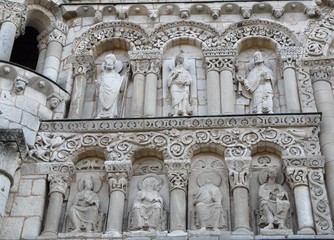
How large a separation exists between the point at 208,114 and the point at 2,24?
14.0 ft

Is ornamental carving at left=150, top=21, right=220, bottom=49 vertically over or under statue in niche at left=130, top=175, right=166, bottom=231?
over

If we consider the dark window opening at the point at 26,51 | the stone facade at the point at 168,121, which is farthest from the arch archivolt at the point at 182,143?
the dark window opening at the point at 26,51

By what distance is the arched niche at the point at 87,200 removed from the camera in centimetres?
941

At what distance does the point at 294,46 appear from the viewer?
38.5 feet

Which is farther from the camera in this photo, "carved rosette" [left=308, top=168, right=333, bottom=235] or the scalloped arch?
the scalloped arch

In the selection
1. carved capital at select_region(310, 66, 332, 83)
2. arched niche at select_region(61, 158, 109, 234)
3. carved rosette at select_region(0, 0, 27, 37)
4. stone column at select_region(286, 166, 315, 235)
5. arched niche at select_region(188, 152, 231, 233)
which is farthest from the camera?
carved rosette at select_region(0, 0, 27, 37)

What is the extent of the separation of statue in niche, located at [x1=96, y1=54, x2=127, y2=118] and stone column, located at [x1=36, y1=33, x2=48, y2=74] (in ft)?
4.27

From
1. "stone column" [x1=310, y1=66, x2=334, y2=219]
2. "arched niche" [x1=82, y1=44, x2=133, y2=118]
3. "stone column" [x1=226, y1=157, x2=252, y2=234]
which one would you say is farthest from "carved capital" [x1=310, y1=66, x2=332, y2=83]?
"arched niche" [x1=82, y1=44, x2=133, y2=118]

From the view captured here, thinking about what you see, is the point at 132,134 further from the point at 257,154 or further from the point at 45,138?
the point at 257,154

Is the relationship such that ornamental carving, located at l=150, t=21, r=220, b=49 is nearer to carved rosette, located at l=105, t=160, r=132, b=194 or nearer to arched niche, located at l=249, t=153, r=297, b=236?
arched niche, located at l=249, t=153, r=297, b=236

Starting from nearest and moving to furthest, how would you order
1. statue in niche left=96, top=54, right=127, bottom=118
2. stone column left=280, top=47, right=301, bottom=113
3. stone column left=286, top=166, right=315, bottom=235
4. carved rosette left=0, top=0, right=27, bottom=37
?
stone column left=286, top=166, right=315, bottom=235
stone column left=280, top=47, right=301, bottom=113
statue in niche left=96, top=54, right=127, bottom=118
carved rosette left=0, top=0, right=27, bottom=37

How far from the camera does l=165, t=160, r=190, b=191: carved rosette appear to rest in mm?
9723

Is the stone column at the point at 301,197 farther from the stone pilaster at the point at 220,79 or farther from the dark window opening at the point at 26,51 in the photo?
the dark window opening at the point at 26,51

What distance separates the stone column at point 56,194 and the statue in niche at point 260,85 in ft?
11.0
